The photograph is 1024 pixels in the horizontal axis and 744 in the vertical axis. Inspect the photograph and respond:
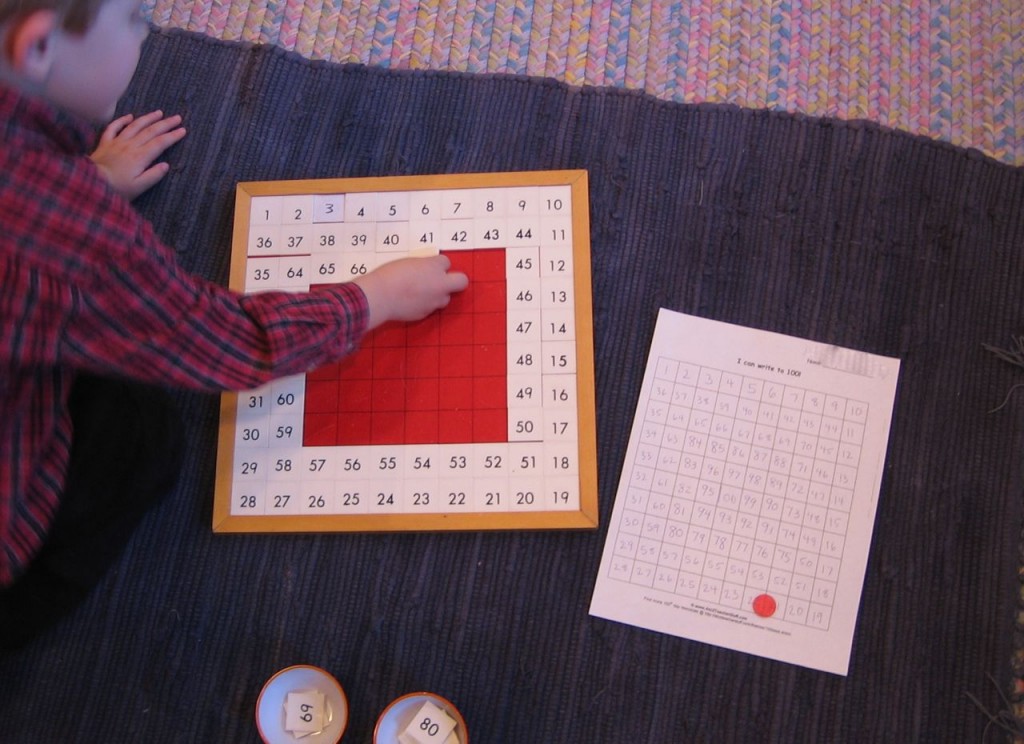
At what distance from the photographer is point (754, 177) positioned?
792 millimetres

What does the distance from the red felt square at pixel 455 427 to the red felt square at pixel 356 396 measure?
7 cm

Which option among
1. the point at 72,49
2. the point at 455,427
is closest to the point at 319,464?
the point at 455,427

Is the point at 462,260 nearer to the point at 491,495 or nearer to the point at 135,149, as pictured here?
the point at 491,495

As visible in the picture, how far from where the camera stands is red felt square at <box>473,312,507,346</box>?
2.48ft

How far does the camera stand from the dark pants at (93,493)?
0.68m

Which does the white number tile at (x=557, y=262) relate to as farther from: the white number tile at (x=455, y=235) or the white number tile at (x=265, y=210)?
the white number tile at (x=265, y=210)

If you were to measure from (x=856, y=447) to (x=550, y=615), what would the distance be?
1.06 feet

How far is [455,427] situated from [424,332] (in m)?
0.10

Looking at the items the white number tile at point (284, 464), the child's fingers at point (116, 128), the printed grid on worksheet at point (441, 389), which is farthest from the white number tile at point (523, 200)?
the child's fingers at point (116, 128)

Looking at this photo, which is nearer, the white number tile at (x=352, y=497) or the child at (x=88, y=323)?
the child at (x=88, y=323)

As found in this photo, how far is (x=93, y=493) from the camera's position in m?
0.68

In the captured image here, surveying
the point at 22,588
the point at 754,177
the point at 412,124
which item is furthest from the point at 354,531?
the point at 754,177

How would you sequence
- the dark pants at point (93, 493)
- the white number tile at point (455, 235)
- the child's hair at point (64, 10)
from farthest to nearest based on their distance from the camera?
the white number tile at point (455, 235), the dark pants at point (93, 493), the child's hair at point (64, 10)

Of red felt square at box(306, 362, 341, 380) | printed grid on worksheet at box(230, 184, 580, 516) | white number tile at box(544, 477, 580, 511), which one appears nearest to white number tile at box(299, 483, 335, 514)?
printed grid on worksheet at box(230, 184, 580, 516)
